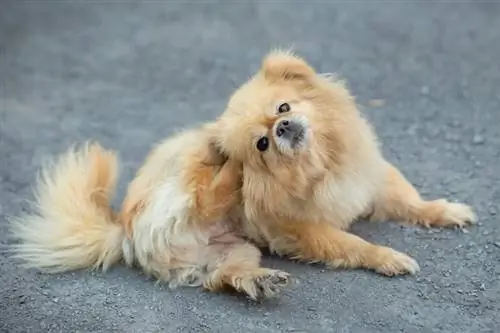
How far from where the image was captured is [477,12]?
12.1 ft

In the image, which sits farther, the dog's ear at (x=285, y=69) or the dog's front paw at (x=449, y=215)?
the dog's front paw at (x=449, y=215)

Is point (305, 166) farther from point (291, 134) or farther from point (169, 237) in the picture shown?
point (169, 237)

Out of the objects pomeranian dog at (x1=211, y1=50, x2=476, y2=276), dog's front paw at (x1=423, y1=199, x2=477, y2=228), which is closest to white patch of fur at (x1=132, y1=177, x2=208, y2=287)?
pomeranian dog at (x1=211, y1=50, x2=476, y2=276)

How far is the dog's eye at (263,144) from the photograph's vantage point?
6.08 feet

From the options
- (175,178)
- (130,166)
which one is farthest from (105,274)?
(130,166)

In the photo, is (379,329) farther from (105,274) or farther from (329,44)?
(329,44)

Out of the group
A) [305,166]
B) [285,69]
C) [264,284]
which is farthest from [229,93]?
[264,284]

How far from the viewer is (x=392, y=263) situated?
6.28 ft

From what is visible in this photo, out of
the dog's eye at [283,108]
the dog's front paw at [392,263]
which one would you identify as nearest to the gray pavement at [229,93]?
the dog's front paw at [392,263]

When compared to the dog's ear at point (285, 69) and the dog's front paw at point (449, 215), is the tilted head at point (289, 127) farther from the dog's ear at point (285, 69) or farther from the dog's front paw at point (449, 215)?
the dog's front paw at point (449, 215)

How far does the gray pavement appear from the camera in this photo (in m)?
1.81

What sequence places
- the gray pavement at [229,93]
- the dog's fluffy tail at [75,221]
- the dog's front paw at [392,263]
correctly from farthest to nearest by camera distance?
the dog's fluffy tail at [75,221] → the dog's front paw at [392,263] → the gray pavement at [229,93]

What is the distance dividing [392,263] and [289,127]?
0.40 m

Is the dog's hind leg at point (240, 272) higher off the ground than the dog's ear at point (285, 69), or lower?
lower
